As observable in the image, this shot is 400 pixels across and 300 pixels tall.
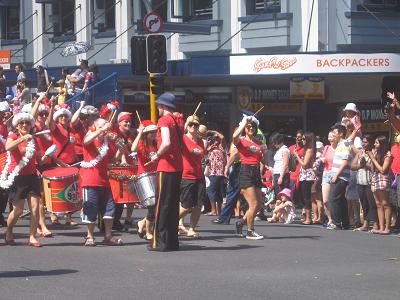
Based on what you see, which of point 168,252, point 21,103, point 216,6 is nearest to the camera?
point 168,252

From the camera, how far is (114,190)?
14.8 metres

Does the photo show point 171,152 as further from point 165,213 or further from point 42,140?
point 42,140

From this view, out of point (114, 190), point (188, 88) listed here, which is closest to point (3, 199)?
point (114, 190)

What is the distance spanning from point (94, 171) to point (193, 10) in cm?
1768

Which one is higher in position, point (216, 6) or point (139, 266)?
point (216, 6)

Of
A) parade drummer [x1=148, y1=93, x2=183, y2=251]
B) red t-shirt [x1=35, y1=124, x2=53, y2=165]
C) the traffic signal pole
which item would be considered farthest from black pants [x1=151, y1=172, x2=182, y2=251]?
the traffic signal pole

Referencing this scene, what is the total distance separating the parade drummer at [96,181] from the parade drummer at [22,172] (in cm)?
65

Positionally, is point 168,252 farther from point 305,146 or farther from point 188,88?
point 188,88

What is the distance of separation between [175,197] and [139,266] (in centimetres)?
165

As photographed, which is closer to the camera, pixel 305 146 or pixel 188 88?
pixel 305 146

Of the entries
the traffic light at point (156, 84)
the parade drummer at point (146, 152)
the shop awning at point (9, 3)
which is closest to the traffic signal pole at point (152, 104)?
the traffic light at point (156, 84)

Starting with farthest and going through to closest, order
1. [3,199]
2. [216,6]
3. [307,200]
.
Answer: [216,6] < [307,200] < [3,199]

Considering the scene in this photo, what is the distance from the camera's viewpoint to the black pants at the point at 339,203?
17.5 m

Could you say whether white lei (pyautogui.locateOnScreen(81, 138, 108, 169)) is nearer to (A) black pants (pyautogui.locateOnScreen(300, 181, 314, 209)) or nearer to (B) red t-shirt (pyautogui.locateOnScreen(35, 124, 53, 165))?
(B) red t-shirt (pyautogui.locateOnScreen(35, 124, 53, 165))
